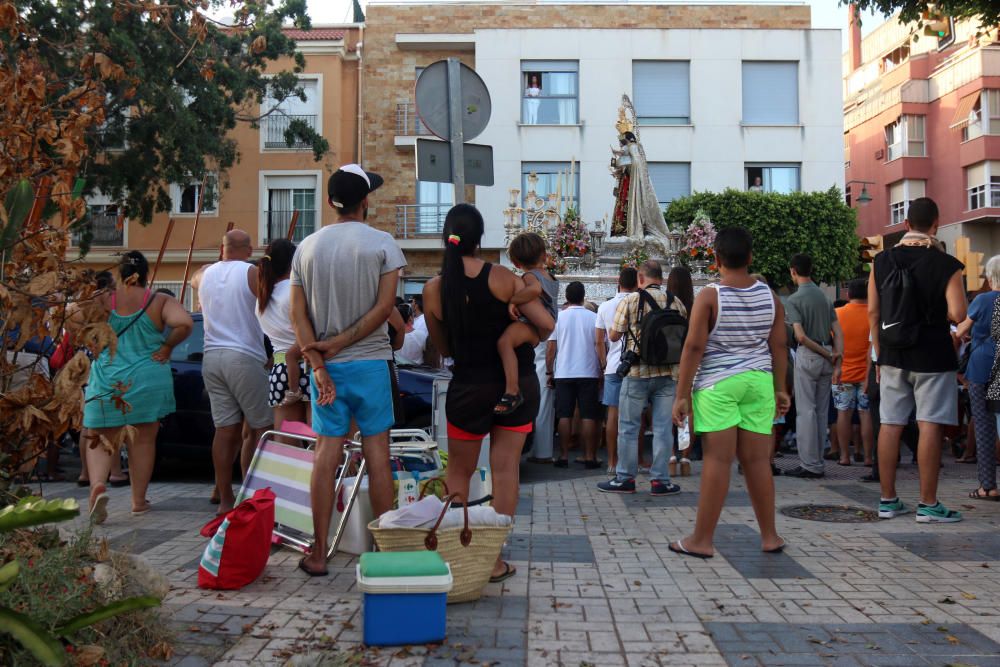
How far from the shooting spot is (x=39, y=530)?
11.9ft

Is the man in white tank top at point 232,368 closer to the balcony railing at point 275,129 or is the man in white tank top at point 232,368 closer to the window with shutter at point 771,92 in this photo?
the balcony railing at point 275,129

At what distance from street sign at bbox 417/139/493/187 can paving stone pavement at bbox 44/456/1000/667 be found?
2.49m

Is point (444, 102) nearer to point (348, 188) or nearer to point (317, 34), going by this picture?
point (348, 188)

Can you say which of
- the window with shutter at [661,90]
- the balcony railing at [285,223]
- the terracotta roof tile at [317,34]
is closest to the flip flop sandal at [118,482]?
the balcony railing at [285,223]

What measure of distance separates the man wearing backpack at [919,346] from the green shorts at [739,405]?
1.50m

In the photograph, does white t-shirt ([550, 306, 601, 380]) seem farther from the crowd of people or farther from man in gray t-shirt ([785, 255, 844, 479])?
man in gray t-shirt ([785, 255, 844, 479])

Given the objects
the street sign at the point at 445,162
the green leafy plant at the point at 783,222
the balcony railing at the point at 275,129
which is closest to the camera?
the street sign at the point at 445,162

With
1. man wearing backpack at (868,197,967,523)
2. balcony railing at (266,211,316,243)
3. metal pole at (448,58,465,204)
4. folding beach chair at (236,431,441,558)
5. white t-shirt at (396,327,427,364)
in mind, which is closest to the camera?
folding beach chair at (236,431,441,558)

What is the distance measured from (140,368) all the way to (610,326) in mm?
4268

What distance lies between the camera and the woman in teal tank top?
638 centimetres

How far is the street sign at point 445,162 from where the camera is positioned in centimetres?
635

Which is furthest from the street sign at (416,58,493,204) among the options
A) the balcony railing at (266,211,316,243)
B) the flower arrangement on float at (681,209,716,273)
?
the balcony railing at (266,211,316,243)

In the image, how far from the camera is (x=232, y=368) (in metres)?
6.22

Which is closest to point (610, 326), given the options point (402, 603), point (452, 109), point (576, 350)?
point (576, 350)
